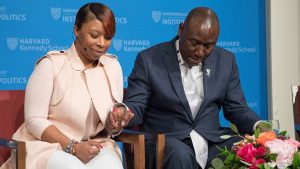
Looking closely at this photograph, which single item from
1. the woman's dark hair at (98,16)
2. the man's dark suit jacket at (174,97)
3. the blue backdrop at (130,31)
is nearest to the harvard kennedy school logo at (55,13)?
the blue backdrop at (130,31)

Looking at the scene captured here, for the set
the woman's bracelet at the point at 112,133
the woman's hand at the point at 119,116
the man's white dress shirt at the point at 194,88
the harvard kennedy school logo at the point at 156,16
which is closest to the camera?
the woman's hand at the point at 119,116

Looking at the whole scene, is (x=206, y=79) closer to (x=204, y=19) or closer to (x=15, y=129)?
(x=204, y=19)

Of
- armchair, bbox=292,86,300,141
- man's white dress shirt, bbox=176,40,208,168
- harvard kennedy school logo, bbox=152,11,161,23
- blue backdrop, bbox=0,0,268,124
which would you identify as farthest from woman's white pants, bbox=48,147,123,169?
harvard kennedy school logo, bbox=152,11,161,23

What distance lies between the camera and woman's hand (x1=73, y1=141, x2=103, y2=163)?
98.3 inches

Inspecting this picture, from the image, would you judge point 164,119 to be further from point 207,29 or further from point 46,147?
point 46,147

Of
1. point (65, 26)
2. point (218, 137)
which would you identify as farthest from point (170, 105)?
point (65, 26)

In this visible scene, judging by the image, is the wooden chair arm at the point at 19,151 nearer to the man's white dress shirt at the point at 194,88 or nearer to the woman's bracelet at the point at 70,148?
the woman's bracelet at the point at 70,148

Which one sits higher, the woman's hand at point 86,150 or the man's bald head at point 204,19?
the man's bald head at point 204,19

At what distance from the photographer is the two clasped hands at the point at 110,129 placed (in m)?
2.50

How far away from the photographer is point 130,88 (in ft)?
10.0

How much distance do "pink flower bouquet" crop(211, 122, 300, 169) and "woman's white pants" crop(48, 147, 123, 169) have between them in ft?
1.91

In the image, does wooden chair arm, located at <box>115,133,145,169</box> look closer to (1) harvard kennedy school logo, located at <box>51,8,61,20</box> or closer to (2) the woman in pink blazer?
(2) the woman in pink blazer

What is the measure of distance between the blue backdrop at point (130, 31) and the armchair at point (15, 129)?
53.4 inches

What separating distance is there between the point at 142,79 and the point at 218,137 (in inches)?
21.1
